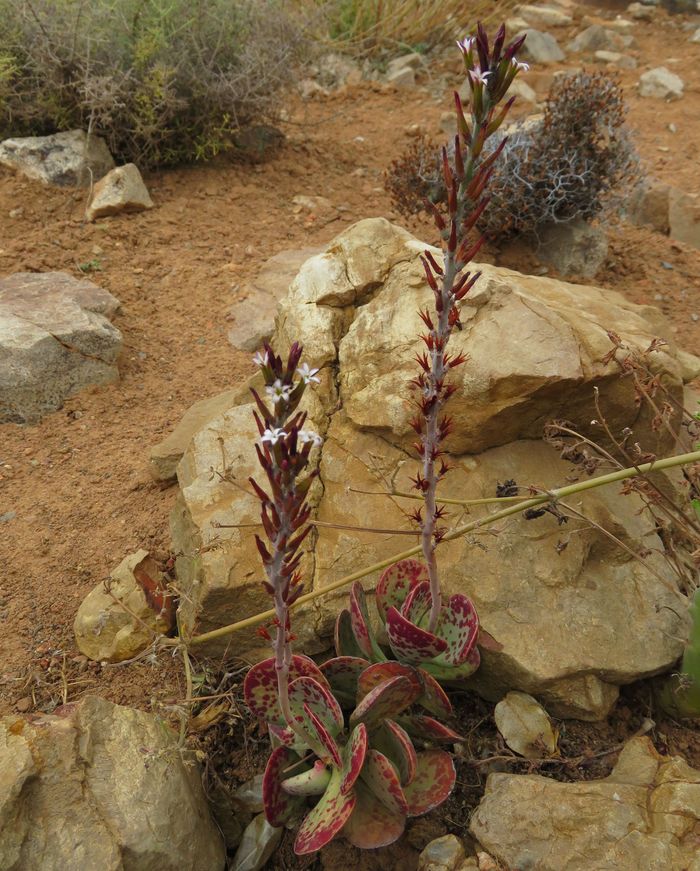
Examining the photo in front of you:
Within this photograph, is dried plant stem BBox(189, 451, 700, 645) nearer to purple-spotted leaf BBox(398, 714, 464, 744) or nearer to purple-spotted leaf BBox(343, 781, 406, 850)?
purple-spotted leaf BBox(398, 714, 464, 744)

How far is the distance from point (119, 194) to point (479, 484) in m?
3.70

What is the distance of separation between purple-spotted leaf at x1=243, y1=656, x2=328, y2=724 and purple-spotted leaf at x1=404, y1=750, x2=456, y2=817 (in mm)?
373

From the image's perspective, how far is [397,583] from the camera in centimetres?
268

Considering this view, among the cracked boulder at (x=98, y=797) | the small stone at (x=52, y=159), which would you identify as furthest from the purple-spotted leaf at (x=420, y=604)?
the small stone at (x=52, y=159)

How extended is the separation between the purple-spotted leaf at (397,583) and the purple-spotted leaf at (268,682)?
1.16ft

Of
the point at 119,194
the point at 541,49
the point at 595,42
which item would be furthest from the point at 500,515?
the point at 595,42

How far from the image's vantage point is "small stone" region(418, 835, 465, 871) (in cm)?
227

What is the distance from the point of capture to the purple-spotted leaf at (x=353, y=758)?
7.01 feet

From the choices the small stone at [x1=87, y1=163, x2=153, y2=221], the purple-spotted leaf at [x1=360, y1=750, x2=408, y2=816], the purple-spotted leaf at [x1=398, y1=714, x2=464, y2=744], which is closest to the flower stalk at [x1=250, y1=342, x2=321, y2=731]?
the purple-spotted leaf at [x1=360, y1=750, x2=408, y2=816]

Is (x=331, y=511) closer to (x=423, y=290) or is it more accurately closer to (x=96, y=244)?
(x=423, y=290)

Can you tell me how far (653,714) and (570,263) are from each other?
3.25 meters

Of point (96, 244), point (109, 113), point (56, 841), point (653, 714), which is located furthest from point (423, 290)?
point (109, 113)

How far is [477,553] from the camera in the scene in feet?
9.30

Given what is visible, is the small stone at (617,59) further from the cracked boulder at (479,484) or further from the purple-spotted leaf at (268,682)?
the purple-spotted leaf at (268,682)
